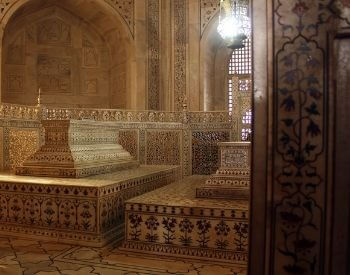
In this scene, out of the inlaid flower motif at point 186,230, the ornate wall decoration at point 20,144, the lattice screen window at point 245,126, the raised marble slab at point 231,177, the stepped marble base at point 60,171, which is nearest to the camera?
the inlaid flower motif at point 186,230

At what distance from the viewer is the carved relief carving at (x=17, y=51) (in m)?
9.16

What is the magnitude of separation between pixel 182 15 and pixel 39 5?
3497 mm

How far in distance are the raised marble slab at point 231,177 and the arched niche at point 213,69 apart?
16.9ft

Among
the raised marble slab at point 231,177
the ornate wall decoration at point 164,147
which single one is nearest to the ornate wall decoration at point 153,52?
the ornate wall decoration at point 164,147

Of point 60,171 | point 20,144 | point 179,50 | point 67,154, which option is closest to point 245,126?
point 179,50

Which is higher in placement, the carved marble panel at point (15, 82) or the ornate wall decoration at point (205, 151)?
the carved marble panel at point (15, 82)

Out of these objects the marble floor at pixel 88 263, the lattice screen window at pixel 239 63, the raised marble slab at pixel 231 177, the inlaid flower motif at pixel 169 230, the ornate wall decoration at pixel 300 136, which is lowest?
the marble floor at pixel 88 263

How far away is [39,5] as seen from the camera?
9047 millimetres

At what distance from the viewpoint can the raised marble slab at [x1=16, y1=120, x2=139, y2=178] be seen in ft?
13.9

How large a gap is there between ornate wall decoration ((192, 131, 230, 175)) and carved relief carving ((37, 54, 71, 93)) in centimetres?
430

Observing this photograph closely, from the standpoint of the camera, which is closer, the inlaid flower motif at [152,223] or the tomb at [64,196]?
the inlaid flower motif at [152,223]

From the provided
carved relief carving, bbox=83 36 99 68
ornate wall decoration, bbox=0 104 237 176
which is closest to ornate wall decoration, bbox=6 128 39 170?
ornate wall decoration, bbox=0 104 237 176

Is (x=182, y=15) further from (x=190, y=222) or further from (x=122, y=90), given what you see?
(x=190, y=222)

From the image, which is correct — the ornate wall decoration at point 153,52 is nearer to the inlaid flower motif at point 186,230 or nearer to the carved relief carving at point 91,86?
the carved relief carving at point 91,86
